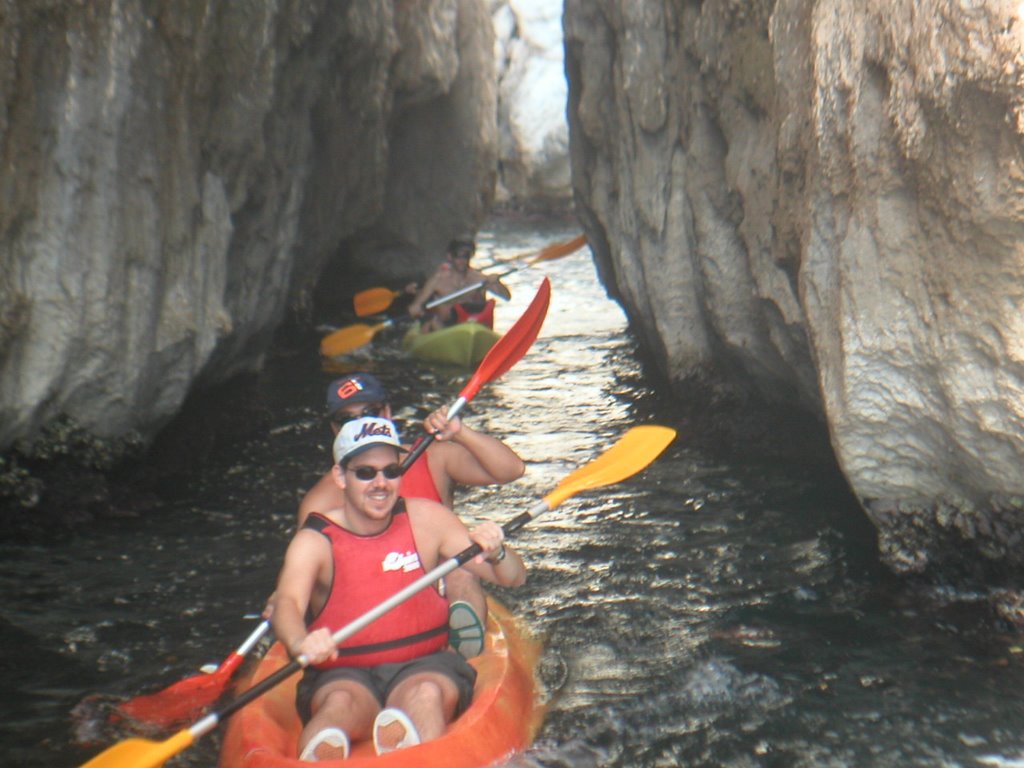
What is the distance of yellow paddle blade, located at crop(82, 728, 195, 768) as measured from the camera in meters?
3.76

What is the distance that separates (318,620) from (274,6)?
4982 mm

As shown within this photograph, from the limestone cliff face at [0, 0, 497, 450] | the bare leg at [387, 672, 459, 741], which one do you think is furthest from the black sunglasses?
the limestone cliff face at [0, 0, 497, 450]

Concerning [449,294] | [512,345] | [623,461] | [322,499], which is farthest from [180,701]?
[449,294]

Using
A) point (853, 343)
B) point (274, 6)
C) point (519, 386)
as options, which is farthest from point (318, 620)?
point (519, 386)

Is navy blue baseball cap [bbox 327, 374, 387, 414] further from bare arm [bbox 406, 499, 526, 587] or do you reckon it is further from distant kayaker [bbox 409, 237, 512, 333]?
distant kayaker [bbox 409, 237, 512, 333]

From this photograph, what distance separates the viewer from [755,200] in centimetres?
690

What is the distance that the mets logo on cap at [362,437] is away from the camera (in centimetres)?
419

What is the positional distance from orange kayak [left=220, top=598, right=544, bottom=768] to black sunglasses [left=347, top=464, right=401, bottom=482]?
0.80 metres

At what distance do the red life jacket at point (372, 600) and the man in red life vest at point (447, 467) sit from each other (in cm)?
43

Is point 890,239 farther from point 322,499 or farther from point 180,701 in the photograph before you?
point 180,701

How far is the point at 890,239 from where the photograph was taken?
500 centimetres

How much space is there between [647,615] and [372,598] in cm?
190

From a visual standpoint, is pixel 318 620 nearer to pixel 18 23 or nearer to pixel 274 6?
pixel 18 23

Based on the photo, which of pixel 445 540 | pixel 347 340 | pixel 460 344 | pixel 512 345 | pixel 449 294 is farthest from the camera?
pixel 449 294
